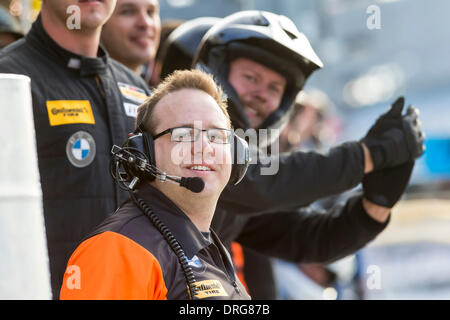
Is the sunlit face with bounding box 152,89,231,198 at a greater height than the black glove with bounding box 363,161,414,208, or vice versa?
the sunlit face with bounding box 152,89,231,198

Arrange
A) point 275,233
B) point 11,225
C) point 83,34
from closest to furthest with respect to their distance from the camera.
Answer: point 11,225 → point 83,34 → point 275,233

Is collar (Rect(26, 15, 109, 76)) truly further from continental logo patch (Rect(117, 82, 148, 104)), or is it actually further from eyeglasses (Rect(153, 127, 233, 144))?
eyeglasses (Rect(153, 127, 233, 144))

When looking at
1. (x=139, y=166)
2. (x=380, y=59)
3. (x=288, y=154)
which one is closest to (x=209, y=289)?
(x=139, y=166)

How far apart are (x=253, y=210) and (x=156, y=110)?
83cm

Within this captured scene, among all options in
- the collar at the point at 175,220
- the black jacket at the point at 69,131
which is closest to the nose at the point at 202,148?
the collar at the point at 175,220

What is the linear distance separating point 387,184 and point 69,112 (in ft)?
4.11

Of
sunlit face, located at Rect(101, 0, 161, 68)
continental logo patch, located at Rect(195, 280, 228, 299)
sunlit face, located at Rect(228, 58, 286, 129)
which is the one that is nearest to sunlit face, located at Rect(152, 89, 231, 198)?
continental logo patch, located at Rect(195, 280, 228, 299)

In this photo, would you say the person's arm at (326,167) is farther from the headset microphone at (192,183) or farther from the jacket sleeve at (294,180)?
the headset microphone at (192,183)

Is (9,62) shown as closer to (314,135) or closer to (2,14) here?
(2,14)

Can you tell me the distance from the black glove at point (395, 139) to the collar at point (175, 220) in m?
1.06

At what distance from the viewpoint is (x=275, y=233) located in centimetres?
304

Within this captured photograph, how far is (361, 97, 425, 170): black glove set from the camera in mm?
2529

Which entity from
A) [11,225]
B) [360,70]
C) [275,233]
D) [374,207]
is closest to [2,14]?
[275,233]

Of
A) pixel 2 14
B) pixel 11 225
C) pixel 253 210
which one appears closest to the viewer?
pixel 11 225
